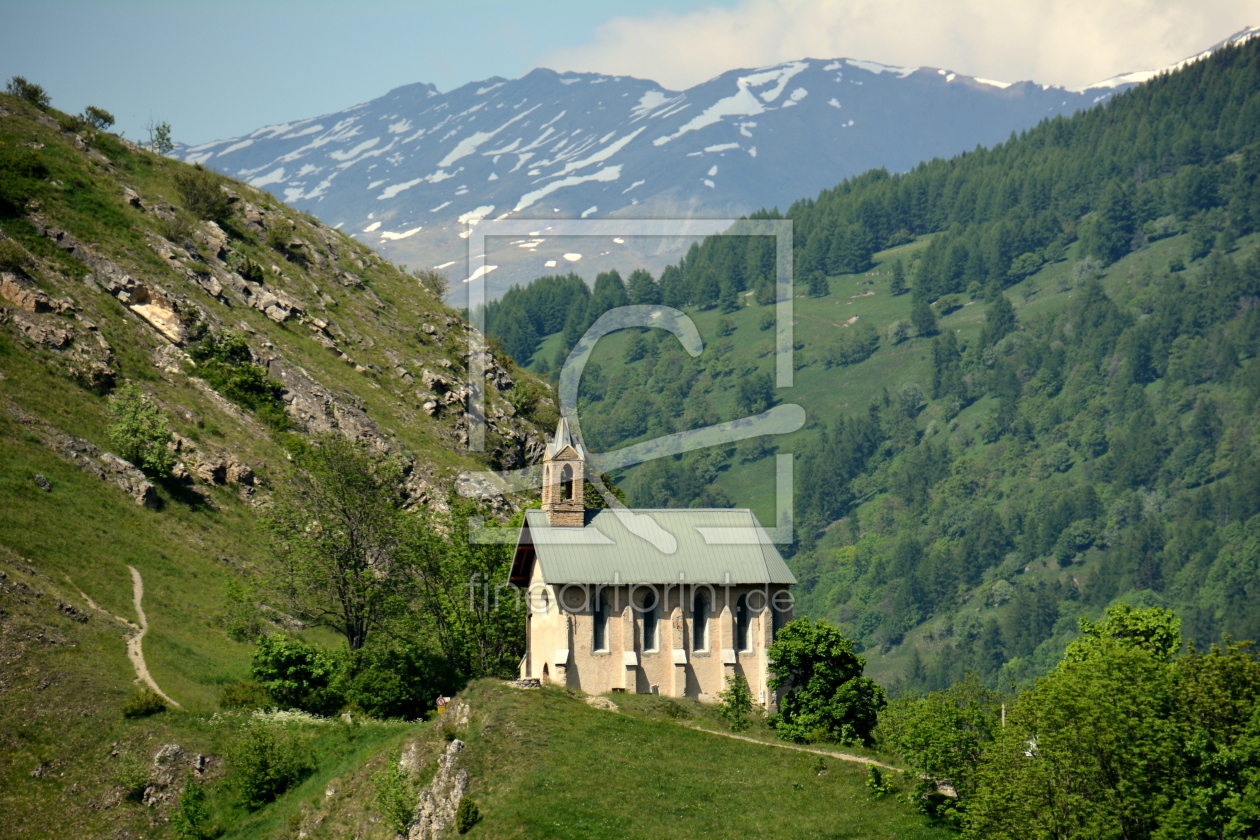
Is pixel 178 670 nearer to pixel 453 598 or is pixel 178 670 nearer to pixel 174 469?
pixel 453 598

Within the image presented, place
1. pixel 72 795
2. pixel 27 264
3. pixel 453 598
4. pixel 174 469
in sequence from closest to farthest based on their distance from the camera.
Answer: pixel 72 795 < pixel 453 598 < pixel 174 469 < pixel 27 264

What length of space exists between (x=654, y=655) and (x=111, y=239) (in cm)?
6981

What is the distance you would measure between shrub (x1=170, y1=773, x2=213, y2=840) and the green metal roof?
2213 cm

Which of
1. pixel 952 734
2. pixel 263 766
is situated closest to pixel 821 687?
pixel 952 734

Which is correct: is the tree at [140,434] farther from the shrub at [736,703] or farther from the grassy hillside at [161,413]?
the shrub at [736,703]

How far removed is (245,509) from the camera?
326 ft

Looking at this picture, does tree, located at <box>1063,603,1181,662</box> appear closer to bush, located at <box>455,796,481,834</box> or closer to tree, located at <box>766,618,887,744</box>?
tree, located at <box>766,618,887,744</box>

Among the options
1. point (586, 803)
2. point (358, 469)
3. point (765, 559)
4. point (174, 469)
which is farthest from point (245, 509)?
point (586, 803)

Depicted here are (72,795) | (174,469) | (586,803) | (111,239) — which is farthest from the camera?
(111,239)

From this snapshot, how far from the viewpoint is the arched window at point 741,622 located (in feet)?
255

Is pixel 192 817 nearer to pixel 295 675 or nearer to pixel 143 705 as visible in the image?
pixel 143 705

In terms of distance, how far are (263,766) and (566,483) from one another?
24475mm

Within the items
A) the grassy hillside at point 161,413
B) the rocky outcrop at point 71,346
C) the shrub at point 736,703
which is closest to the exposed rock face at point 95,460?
the grassy hillside at point 161,413

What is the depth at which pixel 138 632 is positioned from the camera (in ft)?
252
